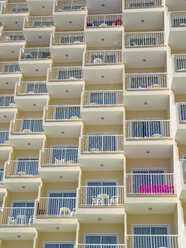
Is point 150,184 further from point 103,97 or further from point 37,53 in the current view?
point 37,53

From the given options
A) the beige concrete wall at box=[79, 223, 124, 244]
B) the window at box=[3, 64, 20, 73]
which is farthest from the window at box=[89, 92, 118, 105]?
the beige concrete wall at box=[79, 223, 124, 244]

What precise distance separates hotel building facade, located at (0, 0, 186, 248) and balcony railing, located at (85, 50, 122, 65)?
84 millimetres

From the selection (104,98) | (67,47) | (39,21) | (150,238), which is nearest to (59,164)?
(104,98)

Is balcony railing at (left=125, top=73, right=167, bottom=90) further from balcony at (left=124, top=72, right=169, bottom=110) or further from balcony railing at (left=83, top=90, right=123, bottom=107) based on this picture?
balcony railing at (left=83, top=90, right=123, bottom=107)

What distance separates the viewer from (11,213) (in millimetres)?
26391

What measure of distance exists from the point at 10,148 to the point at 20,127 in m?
2.22

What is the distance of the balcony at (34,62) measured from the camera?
105ft

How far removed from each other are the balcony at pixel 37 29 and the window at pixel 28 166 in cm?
1155

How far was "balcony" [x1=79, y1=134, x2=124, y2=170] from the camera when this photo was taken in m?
25.3

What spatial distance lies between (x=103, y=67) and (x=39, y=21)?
9.52 m

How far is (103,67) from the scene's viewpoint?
29.6 m

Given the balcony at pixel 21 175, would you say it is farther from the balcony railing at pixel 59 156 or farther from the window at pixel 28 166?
the balcony railing at pixel 59 156

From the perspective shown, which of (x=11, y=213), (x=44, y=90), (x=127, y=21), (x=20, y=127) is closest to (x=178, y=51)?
(x=127, y=21)

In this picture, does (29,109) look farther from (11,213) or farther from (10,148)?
(11,213)
